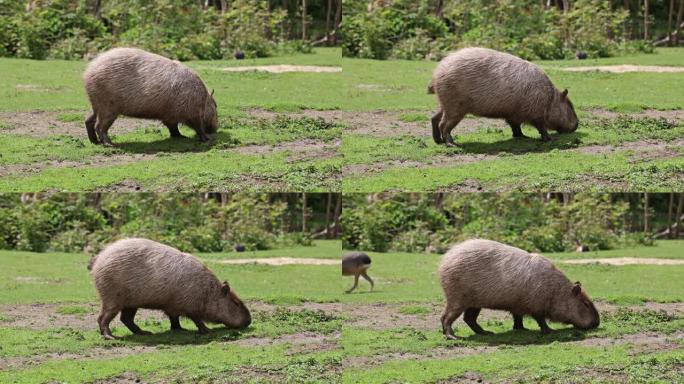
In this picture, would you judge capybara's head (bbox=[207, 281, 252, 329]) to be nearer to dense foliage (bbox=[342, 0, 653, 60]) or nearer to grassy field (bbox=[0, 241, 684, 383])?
grassy field (bbox=[0, 241, 684, 383])

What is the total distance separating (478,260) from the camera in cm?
2075

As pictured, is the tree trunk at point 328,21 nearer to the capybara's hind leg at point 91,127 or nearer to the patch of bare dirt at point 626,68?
the patch of bare dirt at point 626,68

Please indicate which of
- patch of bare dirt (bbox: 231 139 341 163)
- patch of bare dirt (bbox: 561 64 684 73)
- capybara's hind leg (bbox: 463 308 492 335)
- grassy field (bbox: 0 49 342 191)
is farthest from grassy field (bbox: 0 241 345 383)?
patch of bare dirt (bbox: 561 64 684 73)

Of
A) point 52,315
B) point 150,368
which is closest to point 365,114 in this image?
point 52,315

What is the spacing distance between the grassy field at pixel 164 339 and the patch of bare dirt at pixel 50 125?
111 inches

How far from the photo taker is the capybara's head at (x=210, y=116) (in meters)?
24.5

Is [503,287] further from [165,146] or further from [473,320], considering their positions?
[165,146]

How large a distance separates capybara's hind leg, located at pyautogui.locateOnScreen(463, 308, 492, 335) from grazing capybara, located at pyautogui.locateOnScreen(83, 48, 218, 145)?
6120 millimetres

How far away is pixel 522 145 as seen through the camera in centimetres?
2448

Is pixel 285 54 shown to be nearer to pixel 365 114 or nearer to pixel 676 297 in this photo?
pixel 365 114

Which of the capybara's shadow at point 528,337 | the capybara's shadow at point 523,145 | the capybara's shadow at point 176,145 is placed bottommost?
the capybara's shadow at point 528,337

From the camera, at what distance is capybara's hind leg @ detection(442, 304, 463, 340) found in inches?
824

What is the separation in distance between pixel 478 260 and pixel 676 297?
222 inches

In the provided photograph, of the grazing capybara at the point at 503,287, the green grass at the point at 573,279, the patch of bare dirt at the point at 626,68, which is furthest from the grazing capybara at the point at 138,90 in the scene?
the patch of bare dirt at the point at 626,68
